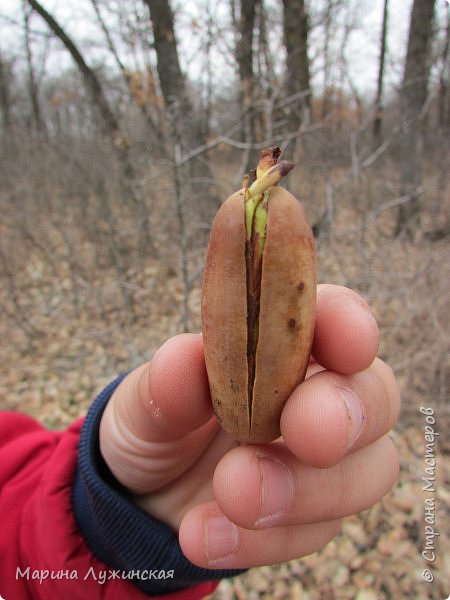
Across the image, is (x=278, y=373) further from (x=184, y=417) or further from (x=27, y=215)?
(x=27, y=215)

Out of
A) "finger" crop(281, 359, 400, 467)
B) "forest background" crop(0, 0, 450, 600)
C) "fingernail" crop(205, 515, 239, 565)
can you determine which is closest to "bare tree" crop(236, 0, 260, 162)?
"forest background" crop(0, 0, 450, 600)

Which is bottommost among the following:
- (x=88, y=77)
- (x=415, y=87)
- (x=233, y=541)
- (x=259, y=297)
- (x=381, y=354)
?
(x=381, y=354)

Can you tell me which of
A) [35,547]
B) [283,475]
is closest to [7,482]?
[35,547]

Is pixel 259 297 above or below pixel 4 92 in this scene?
below

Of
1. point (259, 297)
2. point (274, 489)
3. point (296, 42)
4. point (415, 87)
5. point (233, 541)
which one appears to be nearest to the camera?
point (259, 297)

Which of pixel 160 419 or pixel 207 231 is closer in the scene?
pixel 160 419

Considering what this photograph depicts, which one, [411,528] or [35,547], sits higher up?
[35,547]

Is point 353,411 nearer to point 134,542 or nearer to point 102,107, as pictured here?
point 134,542

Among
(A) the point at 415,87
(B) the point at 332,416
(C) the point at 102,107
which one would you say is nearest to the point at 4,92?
(C) the point at 102,107
